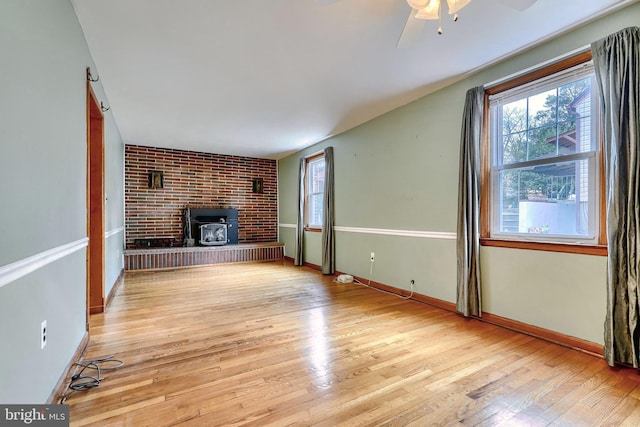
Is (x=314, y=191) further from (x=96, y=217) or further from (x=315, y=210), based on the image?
(x=96, y=217)

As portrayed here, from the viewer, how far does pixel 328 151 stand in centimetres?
505

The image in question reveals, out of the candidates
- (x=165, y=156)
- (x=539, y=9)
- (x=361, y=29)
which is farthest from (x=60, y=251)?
(x=165, y=156)

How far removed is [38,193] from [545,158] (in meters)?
3.37

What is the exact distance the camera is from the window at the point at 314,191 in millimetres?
5727

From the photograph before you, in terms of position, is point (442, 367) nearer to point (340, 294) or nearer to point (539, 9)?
point (340, 294)

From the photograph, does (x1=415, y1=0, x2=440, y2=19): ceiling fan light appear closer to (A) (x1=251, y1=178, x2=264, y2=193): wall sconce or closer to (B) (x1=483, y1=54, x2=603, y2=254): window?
(B) (x1=483, y1=54, x2=603, y2=254): window

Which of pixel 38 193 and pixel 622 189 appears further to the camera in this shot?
pixel 622 189

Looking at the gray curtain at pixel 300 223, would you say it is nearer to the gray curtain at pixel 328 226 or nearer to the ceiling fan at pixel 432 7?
the gray curtain at pixel 328 226

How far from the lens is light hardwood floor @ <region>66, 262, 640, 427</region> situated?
1501mm

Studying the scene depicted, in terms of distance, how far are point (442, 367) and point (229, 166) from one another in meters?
5.84

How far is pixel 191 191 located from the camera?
628 centimetres

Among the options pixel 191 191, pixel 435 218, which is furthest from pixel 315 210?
pixel 435 218

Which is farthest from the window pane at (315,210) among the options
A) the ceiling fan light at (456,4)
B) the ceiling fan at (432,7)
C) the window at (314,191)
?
the ceiling fan light at (456,4)

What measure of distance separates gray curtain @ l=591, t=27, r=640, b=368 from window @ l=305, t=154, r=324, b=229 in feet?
13.4
